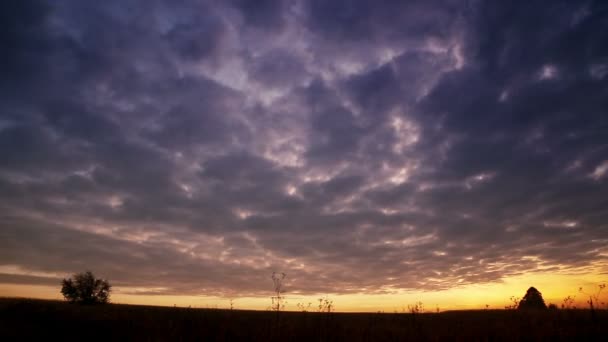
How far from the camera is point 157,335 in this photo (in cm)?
1322

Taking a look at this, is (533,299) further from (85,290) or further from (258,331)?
(85,290)

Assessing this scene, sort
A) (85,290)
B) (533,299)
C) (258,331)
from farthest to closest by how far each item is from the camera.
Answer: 1. (85,290)
2. (533,299)
3. (258,331)

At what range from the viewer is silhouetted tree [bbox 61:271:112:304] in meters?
52.9

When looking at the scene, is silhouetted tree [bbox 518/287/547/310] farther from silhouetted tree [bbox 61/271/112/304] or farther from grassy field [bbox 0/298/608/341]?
silhouetted tree [bbox 61/271/112/304]

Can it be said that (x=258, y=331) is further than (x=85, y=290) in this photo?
No

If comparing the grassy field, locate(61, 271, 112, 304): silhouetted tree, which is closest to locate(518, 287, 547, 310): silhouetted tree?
→ the grassy field

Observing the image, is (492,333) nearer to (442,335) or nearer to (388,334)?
(442,335)

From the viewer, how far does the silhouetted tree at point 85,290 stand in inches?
2083

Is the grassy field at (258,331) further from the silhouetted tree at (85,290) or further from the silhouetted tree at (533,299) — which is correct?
the silhouetted tree at (85,290)

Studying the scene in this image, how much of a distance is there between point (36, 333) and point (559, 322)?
949 inches

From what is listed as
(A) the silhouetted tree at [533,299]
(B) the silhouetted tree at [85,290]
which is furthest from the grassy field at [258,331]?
(B) the silhouetted tree at [85,290]

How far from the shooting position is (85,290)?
53.5 m

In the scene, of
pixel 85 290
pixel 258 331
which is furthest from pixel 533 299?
pixel 85 290

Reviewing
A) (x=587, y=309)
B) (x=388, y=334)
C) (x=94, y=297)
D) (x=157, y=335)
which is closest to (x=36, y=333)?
(x=157, y=335)
